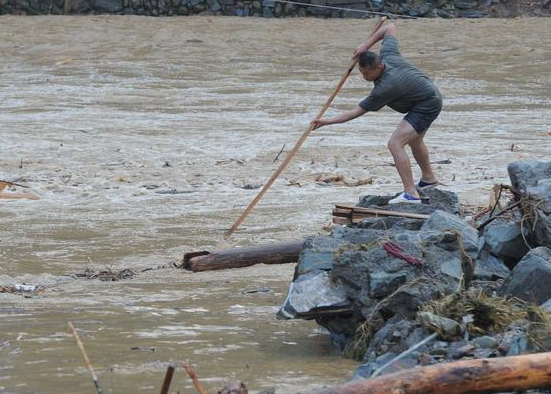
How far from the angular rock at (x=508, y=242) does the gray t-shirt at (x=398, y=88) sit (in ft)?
8.37

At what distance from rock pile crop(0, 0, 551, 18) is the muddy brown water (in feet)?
1.72

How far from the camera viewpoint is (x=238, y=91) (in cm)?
2061

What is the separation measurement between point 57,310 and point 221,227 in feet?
11.5

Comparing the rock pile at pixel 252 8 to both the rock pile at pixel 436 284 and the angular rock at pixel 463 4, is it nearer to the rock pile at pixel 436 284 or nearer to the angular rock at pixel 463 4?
the angular rock at pixel 463 4

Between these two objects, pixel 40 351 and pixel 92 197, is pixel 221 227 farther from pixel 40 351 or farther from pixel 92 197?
pixel 40 351

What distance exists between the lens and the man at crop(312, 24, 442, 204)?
9898mm

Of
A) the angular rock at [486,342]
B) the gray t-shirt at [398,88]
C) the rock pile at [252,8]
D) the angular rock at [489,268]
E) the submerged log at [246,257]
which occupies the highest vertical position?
the gray t-shirt at [398,88]

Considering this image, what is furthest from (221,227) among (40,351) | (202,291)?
(40,351)

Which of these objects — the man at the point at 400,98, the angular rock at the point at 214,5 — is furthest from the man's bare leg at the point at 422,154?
the angular rock at the point at 214,5

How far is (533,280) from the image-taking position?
22.3 ft

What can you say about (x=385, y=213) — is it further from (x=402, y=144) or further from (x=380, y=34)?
(x=380, y=34)

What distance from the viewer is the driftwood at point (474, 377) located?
482cm

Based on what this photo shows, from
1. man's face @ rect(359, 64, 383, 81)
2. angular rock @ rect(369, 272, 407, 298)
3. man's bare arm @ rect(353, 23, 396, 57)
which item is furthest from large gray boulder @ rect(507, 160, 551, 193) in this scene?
man's bare arm @ rect(353, 23, 396, 57)

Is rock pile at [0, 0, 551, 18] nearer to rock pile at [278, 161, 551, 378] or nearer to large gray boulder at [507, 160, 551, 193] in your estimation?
large gray boulder at [507, 160, 551, 193]
